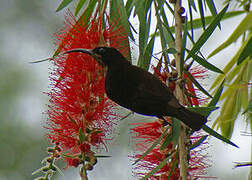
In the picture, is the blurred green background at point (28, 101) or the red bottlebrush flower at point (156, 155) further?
the blurred green background at point (28, 101)

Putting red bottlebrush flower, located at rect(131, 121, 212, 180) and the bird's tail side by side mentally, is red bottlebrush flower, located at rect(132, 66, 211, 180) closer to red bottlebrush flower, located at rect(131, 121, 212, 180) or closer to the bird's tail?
red bottlebrush flower, located at rect(131, 121, 212, 180)

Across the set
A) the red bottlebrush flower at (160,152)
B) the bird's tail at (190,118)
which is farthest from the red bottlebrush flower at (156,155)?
the bird's tail at (190,118)

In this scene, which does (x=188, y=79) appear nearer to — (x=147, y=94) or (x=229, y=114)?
(x=147, y=94)

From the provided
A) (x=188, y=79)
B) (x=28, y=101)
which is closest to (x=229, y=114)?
(x=188, y=79)

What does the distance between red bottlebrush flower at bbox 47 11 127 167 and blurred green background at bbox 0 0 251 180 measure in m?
1.83

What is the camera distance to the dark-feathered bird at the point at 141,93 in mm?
639

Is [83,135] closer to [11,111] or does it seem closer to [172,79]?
[172,79]

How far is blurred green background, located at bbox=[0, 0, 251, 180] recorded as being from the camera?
2854 millimetres

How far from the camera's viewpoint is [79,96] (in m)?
0.72

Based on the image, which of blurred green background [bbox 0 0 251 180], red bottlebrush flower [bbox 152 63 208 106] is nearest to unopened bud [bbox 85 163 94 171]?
red bottlebrush flower [bbox 152 63 208 106]

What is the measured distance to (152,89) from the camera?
652 mm

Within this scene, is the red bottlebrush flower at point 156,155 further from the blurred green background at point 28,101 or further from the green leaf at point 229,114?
the blurred green background at point 28,101

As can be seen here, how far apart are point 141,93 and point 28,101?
250 cm

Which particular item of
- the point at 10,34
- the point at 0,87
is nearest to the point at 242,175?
the point at 0,87
